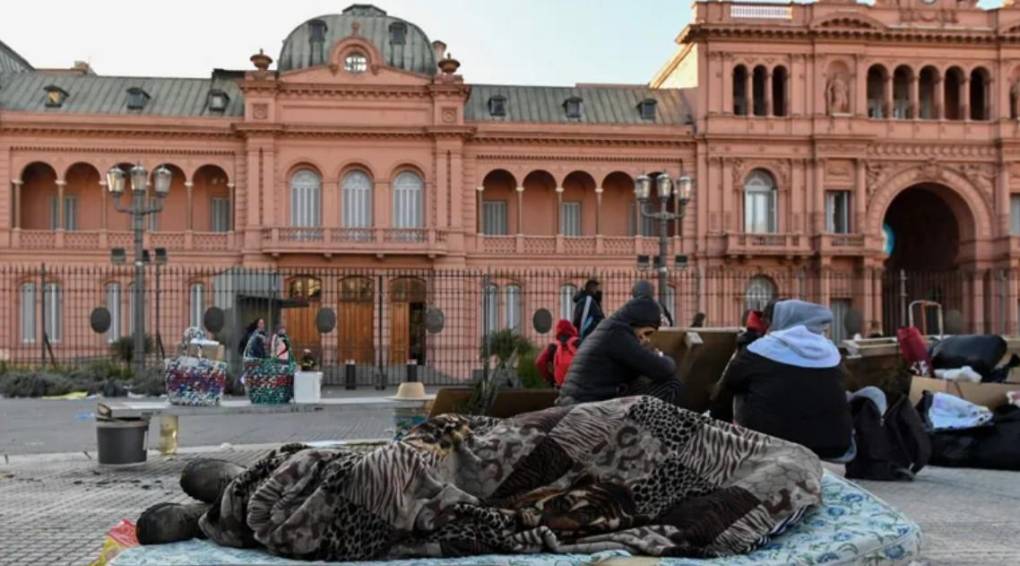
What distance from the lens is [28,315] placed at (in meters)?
33.8

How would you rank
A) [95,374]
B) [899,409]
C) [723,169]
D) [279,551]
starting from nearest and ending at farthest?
[279,551], [899,409], [95,374], [723,169]

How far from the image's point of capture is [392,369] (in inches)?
1145

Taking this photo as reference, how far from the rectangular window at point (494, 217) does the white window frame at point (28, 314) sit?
15456 mm

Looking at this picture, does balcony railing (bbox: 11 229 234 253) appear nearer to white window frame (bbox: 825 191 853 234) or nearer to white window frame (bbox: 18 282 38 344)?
white window frame (bbox: 18 282 38 344)

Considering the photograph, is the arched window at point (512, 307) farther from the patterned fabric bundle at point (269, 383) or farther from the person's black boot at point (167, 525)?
the person's black boot at point (167, 525)

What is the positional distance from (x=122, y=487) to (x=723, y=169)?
30.4 meters

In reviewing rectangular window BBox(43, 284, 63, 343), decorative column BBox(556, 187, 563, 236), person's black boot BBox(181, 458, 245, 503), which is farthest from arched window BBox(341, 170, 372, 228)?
person's black boot BBox(181, 458, 245, 503)

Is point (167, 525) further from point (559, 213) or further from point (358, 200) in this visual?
point (559, 213)

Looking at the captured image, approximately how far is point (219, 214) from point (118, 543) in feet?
113

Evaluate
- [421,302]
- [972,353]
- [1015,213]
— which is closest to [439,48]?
[421,302]

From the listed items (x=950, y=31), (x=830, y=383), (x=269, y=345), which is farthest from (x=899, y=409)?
(x=950, y=31)

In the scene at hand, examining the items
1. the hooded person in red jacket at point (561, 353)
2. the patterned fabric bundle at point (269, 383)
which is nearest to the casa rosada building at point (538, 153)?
the patterned fabric bundle at point (269, 383)

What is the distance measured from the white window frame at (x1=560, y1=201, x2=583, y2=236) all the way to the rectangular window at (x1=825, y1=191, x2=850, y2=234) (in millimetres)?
8859

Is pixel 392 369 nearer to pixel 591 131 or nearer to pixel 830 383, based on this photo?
pixel 591 131
